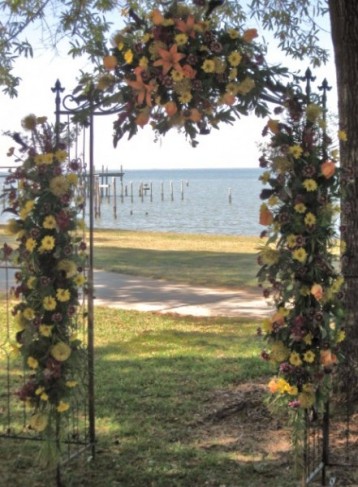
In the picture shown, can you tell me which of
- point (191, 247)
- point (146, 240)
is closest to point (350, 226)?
point (191, 247)

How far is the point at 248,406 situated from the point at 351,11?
3342 mm

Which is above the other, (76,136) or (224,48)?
(224,48)

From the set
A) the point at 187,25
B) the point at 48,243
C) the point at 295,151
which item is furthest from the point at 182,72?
the point at 48,243

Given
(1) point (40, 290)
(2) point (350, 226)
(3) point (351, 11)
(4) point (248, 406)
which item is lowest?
(4) point (248, 406)

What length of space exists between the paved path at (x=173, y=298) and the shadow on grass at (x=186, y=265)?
0.63 m

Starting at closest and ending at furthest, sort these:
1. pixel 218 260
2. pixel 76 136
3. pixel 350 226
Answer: pixel 76 136, pixel 350 226, pixel 218 260

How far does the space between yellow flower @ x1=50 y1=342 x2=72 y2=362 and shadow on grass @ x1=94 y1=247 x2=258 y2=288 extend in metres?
8.52

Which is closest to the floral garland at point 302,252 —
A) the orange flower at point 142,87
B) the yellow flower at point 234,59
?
the yellow flower at point 234,59

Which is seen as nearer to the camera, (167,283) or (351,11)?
(351,11)

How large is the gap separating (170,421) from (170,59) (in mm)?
3118

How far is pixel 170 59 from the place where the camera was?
4.06 meters

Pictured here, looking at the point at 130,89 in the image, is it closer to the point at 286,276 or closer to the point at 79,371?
the point at 286,276

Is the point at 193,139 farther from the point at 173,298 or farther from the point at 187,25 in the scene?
the point at 173,298

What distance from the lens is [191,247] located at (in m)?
21.0
